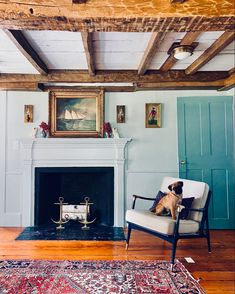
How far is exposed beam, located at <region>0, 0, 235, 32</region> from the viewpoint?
152 cm

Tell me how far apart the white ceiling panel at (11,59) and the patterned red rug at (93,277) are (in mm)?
2281

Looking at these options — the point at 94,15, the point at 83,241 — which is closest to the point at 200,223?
the point at 83,241

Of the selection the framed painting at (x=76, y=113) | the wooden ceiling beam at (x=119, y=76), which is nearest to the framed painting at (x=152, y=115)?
the wooden ceiling beam at (x=119, y=76)

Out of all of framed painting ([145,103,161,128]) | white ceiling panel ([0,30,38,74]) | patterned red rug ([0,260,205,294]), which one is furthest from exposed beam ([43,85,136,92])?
patterned red rug ([0,260,205,294])

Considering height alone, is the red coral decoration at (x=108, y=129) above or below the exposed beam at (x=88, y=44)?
below

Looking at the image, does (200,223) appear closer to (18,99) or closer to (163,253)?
(163,253)

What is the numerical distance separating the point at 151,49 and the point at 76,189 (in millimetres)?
2648

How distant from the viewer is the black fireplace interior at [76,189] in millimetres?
4141

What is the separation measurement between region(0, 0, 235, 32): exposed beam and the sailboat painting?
263 cm

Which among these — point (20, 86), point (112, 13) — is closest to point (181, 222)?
point (112, 13)

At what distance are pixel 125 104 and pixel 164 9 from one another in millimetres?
2669

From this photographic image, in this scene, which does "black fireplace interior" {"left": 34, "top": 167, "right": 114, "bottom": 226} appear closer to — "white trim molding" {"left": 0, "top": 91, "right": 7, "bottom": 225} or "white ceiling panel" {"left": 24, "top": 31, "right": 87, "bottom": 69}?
"white trim molding" {"left": 0, "top": 91, "right": 7, "bottom": 225}

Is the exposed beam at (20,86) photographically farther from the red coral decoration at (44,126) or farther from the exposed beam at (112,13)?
the exposed beam at (112,13)

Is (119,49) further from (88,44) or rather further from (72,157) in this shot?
(72,157)
